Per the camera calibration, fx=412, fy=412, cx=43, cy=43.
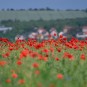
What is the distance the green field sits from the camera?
1748 inches

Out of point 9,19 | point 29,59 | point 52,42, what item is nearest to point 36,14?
point 9,19

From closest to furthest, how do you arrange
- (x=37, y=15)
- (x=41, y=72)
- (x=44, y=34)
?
(x=41, y=72) < (x=44, y=34) < (x=37, y=15)

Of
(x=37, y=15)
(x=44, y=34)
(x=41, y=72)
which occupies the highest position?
(x=37, y=15)

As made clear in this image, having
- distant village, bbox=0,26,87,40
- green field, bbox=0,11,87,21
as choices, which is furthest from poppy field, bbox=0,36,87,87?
green field, bbox=0,11,87,21

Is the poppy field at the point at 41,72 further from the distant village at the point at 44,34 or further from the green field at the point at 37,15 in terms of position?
the green field at the point at 37,15

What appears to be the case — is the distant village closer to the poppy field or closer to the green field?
the poppy field

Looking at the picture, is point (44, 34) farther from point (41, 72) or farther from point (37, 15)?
point (37, 15)

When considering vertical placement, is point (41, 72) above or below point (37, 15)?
below

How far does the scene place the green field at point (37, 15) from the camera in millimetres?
44406

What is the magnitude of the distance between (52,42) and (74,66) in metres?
5.17

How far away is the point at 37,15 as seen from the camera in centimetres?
4812

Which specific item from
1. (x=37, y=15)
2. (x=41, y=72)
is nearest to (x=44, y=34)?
(x=41, y=72)

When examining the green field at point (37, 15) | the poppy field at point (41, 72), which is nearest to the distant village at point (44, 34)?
the poppy field at point (41, 72)

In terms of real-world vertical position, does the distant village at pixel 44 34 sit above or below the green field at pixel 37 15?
below
